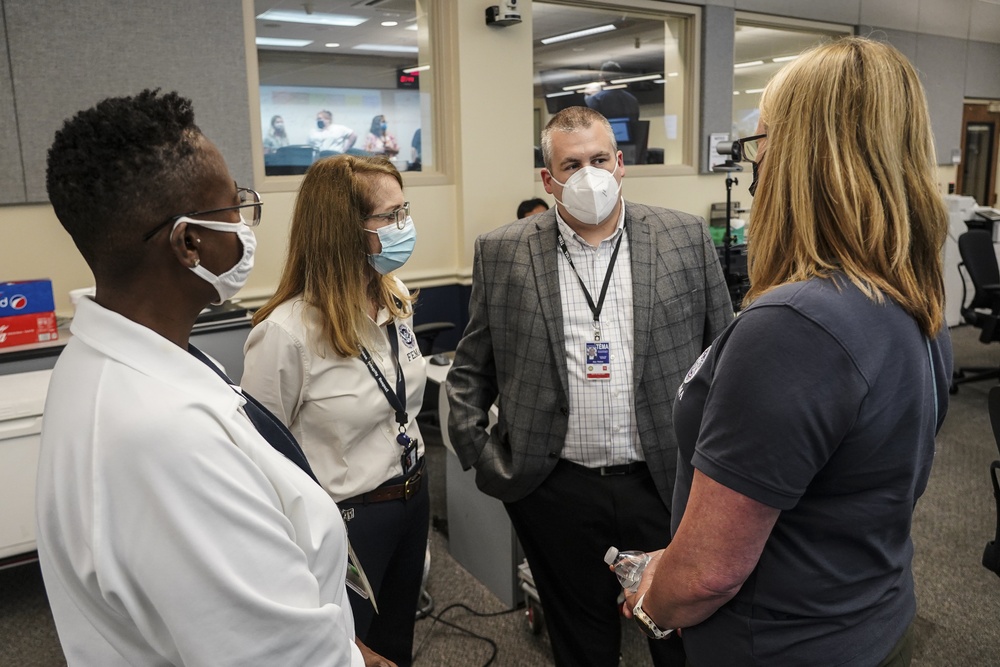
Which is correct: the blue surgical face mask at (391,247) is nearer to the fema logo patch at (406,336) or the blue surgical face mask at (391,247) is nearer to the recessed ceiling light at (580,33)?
the fema logo patch at (406,336)

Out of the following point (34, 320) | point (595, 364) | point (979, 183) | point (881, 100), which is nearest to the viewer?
point (881, 100)

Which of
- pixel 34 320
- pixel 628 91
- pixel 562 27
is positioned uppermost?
pixel 562 27

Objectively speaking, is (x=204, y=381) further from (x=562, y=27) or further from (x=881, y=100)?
(x=562, y=27)

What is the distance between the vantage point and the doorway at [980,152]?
24.1 ft

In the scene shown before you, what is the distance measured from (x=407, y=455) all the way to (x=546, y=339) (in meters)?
0.40

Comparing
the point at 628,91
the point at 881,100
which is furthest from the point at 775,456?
the point at 628,91

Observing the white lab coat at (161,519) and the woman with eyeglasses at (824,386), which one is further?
the woman with eyeglasses at (824,386)

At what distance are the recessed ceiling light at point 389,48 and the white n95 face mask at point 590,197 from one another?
2779mm

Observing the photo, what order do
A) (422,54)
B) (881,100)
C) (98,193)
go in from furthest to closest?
(422,54), (881,100), (98,193)

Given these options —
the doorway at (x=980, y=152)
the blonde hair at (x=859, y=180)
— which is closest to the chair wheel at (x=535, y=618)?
the blonde hair at (x=859, y=180)

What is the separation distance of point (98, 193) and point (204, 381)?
0.70 ft

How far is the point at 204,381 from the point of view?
772mm

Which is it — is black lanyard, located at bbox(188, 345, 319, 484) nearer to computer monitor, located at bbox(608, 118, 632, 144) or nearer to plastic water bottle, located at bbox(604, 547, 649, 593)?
plastic water bottle, located at bbox(604, 547, 649, 593)

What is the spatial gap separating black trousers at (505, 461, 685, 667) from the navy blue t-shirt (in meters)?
0.67
